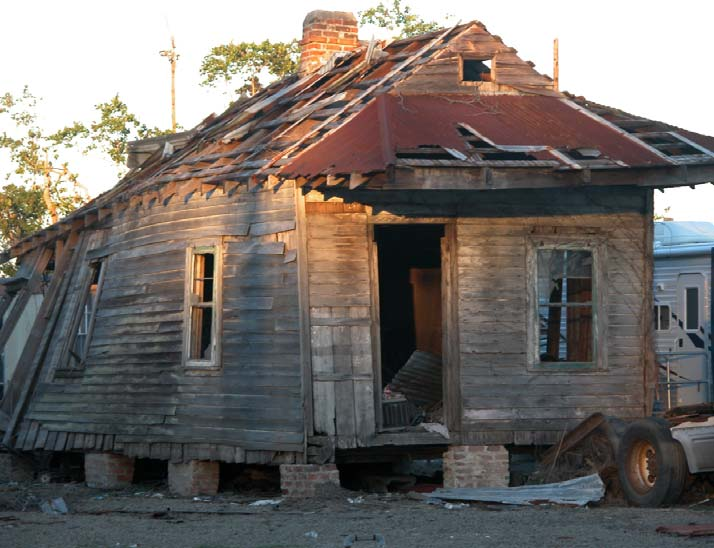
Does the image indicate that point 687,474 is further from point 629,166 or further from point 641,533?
point 629,166

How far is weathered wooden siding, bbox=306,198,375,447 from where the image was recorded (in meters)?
15.8

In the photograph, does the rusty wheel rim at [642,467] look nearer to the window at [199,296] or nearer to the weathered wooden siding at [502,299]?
the weathered wooden siding at [502,299]

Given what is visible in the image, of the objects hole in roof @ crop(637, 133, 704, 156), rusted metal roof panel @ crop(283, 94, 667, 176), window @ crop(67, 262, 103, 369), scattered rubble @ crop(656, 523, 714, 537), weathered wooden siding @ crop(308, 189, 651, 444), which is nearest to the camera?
scattered rubble @ crop(656, 523, 714, 537)

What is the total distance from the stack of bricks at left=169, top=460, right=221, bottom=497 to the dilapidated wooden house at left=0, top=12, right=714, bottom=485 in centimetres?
26

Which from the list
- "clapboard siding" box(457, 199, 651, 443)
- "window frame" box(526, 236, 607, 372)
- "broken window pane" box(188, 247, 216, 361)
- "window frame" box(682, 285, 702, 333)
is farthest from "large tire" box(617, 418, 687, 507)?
"window frame" box(682, 285, 702, 333)

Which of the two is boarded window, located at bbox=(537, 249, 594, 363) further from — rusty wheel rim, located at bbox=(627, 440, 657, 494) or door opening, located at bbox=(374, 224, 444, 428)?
door opening, located at bbox=(374, 224, 444, 428)

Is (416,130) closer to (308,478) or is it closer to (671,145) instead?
(671,145)

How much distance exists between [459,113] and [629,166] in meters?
2.53

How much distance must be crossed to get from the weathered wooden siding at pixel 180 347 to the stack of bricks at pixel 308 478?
0.30 m

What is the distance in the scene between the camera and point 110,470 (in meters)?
18.8

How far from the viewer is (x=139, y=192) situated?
18156mm

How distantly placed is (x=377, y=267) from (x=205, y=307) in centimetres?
245

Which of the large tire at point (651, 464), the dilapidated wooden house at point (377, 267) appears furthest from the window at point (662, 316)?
the large tire at point (651, 464)

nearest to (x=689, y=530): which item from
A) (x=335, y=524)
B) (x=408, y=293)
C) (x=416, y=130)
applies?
(x=335, y=524)
